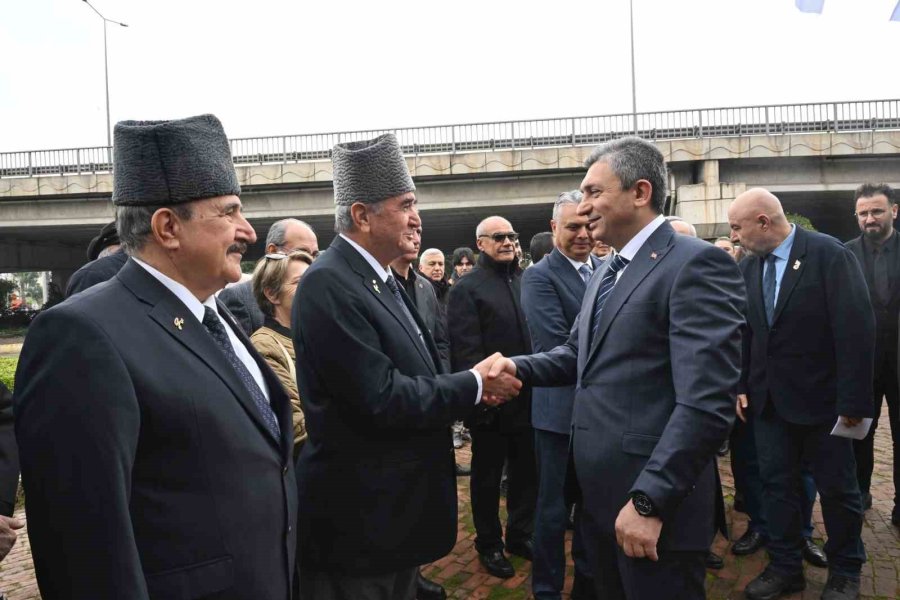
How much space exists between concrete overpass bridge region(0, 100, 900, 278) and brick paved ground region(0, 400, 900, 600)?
50.0ft

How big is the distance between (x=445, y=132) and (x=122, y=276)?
23.8 metres

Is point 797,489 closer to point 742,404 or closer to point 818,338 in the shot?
point 742,404

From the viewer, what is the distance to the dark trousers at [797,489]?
12.7ft

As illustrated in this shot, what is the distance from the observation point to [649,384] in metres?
2.48

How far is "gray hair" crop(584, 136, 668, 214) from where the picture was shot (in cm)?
270

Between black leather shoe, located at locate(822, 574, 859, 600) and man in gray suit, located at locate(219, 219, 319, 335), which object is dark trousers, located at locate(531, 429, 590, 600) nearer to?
black leather shoe, located at locate(822, 574, 859, 600)

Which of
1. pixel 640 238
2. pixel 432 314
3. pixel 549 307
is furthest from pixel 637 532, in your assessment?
pixel 432 314

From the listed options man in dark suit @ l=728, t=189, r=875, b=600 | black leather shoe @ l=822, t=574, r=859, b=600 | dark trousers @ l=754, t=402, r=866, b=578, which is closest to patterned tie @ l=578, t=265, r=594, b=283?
man in dark suit @ l=728, t=189, r=875, b=600

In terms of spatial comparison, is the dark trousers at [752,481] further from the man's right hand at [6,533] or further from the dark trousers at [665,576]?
the man's right hand at [6,533]

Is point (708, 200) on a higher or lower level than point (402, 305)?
higher

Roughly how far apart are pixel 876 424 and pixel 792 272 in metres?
2.02

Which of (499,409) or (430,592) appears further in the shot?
(499,409)

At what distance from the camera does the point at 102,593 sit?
143 centimetres

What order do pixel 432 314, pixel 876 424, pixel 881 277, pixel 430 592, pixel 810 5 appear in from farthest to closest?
pixel 810 5 → pixel 432 314 → pixel 881 277 → pixel 876 424 → pixel 430 592
